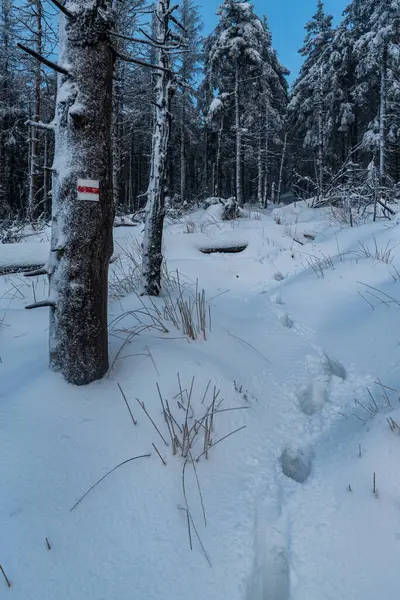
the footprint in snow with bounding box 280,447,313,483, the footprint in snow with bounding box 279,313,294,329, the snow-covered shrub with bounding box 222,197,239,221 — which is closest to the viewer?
the footprint in snow with bounding box 280,447,313,483

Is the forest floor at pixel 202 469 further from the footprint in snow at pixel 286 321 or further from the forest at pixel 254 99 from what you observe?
the forest at pixel 254 99

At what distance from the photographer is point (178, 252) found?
6.14 m

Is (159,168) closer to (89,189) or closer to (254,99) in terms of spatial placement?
(89,189)

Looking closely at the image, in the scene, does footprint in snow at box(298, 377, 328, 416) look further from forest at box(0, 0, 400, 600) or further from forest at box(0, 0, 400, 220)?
forest at box(0, 0, 400, 220)

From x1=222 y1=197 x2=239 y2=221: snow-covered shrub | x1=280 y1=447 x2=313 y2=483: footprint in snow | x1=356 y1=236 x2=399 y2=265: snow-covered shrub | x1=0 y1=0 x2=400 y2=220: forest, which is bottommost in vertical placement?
x1=280 y1=447 x2=313 y2=483: footprint in snow

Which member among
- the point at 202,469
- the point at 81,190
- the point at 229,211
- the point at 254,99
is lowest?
the point at 202,469

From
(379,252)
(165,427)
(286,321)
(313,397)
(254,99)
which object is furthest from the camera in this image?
(254,99)

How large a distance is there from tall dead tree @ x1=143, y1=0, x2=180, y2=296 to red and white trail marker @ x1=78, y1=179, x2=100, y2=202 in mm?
1848

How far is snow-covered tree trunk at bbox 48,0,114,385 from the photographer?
1.67 m

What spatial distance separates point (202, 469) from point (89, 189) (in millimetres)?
1478

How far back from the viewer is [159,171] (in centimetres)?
368

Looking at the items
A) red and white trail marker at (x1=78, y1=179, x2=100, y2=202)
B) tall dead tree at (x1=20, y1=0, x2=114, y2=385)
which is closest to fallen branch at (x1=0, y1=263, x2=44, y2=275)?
tall dead tree at (x1=20, y1=0, x2=114, y2=385)

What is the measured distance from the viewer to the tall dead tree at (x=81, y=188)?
5.47 ft

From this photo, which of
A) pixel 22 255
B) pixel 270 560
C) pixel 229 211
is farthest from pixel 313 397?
pixel 229 211
